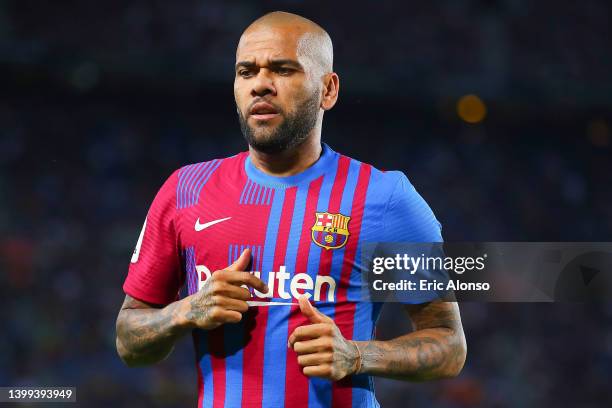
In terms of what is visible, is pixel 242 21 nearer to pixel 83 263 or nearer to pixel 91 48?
pixel 91 48

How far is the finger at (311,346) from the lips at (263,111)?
0.70 metres

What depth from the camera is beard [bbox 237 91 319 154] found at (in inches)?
97.6

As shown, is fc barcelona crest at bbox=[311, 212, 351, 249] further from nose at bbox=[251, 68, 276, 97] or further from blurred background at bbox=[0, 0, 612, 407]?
blurred background at bbox=[0, 0, 612, 407]

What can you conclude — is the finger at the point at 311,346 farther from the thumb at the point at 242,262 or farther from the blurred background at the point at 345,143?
the blurred background at the point at 345,143

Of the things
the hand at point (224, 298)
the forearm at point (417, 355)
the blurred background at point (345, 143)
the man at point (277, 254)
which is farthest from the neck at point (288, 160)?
the blurred background at point (345, 143)

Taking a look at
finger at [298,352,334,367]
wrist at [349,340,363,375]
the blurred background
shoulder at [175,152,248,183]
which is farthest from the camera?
the blurred background

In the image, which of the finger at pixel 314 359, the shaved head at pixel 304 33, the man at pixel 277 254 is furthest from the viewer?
the shaved head at pixel 304 33

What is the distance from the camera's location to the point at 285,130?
2.50 metres

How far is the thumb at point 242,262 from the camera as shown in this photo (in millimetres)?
2283

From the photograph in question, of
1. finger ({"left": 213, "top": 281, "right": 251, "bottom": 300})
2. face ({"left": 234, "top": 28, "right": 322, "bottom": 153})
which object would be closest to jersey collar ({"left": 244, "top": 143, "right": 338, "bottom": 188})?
face ({"left": 234, "top": 28, "right": 322, "bottom": 153})

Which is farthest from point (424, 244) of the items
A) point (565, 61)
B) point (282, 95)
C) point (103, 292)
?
point (565, 61)

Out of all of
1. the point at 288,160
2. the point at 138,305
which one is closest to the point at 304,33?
the point at 288,160

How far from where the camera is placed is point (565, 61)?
38.3 feet

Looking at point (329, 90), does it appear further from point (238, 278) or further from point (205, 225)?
point (238, 278)
